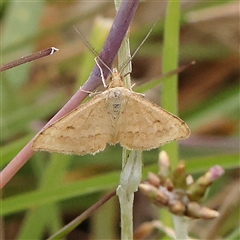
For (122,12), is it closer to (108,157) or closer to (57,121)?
(57,121)

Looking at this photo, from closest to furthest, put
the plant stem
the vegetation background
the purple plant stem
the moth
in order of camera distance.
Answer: the purple plant stem
the plant stem
the moth
the vegetation background

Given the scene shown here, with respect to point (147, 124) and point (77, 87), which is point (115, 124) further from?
point (77, 87)

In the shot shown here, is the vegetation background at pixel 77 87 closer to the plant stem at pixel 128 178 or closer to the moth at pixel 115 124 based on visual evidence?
the moth at pixel 115 124

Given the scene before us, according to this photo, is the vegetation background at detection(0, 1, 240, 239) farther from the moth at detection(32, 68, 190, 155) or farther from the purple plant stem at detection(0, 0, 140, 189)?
the purple plant stem at detection(0, 0, 140, 189)

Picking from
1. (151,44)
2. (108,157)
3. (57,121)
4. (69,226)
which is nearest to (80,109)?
(57,121)

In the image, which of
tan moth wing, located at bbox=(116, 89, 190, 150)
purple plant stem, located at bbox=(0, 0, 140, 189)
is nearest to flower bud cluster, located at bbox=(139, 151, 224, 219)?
tan moth wing, located at bbox=(116, 89, 190, 150)

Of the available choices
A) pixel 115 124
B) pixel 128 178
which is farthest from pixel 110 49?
pixel 115 124
